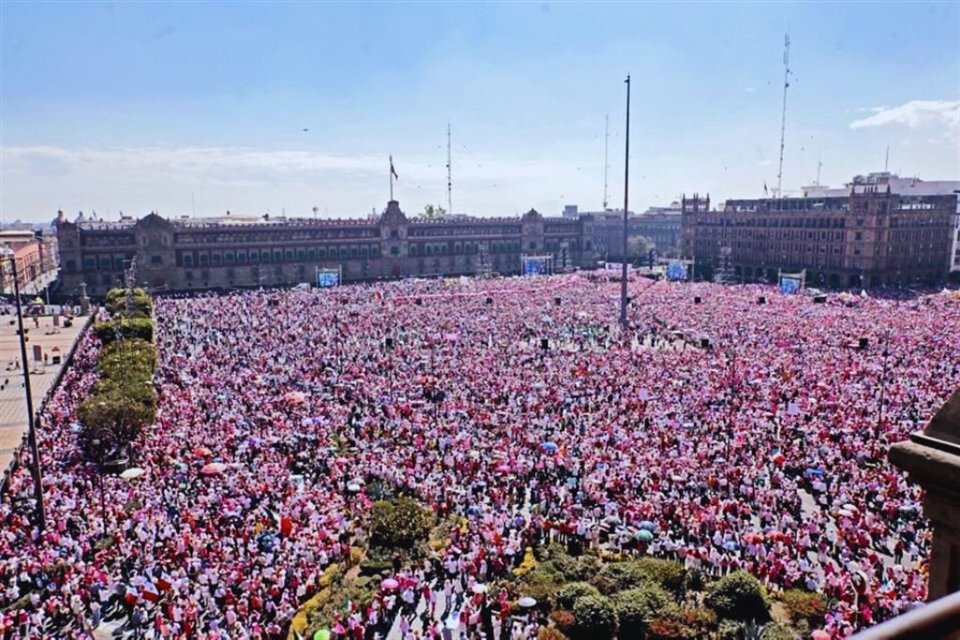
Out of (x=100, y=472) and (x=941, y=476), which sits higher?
(x=941, y=476)

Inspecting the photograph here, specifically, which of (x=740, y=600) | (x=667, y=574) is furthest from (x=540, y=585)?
(x=740, y=600)

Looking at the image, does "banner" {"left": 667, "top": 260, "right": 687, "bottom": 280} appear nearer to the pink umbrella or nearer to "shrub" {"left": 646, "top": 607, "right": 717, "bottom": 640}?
the pink umbrella

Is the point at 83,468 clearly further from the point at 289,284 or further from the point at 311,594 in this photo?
the point at 289,284

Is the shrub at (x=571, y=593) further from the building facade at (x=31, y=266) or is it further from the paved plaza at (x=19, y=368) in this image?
the building facade at (x=31, y=266)

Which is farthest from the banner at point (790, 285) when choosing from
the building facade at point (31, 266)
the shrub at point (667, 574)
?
the building facade at point (31, 266)

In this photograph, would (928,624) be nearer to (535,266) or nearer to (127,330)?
(127,330)

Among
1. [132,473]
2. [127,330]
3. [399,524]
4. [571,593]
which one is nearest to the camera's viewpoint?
[571,593]

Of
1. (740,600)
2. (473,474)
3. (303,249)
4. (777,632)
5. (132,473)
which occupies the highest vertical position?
(303,249)

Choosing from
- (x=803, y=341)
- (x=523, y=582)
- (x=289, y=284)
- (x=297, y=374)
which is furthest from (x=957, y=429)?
→ (x=289, y=284)
